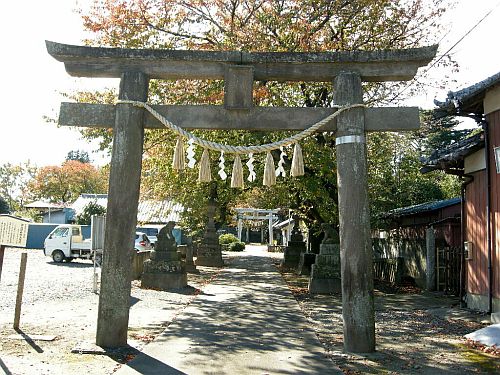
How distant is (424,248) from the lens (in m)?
16.0

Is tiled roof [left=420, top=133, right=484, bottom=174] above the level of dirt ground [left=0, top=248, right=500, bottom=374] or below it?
above

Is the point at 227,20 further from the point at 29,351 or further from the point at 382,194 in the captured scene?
the point at 29,351

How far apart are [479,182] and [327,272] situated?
532 cm

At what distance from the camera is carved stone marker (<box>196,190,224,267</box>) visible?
25.2 metres

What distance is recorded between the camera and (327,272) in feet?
47.8

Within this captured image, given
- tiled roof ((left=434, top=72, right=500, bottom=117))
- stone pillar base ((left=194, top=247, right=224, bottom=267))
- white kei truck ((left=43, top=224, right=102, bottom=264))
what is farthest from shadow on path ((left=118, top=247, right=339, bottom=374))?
white kei truck ((left=43, top=224, right=102, bottom=264))

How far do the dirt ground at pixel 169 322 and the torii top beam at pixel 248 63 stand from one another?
402 centimetres

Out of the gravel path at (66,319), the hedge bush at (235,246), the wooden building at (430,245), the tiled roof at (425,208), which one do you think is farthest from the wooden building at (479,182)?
the hedge bush at (235,246)

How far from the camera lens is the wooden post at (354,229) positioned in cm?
679

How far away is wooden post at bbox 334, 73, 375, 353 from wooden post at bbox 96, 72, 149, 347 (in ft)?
9.75

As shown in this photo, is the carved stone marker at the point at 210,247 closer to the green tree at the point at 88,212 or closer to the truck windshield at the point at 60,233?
the truck windshield at the point at 60,233

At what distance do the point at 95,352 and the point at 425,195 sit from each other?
20.5 m

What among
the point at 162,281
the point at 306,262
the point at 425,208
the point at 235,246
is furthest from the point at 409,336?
the point at 235,246

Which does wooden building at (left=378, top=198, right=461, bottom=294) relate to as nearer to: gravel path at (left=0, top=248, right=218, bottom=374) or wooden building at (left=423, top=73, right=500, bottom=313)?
wooden building at (left=423, top=73, right=500, bottom=313)
